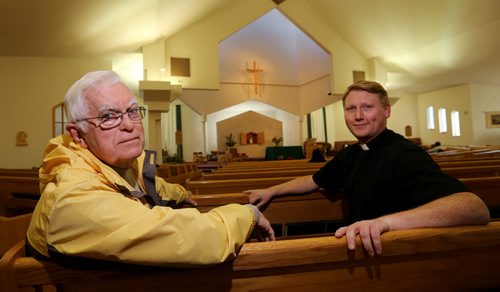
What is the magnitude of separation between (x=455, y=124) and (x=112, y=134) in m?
16.0

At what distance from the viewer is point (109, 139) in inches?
42.7

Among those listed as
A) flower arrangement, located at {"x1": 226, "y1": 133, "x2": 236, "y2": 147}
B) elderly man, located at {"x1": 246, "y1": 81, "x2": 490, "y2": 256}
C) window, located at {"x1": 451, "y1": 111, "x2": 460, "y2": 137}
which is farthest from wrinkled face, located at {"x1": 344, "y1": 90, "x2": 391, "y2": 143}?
window, located at {"x1": 451, "y1": 111, "x2": 460, "y2": 137}

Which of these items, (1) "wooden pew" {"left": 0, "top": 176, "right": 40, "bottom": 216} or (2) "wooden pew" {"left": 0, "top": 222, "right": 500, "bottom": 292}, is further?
(1) "wooden pew" {"left": 0, "top": 176, "right": 40, "bottom": 216}

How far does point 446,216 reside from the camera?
95 cm

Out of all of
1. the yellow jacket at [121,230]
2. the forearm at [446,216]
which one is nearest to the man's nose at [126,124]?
the yellow jacket at [121,230]

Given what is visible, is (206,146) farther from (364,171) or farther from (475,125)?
(364,171)

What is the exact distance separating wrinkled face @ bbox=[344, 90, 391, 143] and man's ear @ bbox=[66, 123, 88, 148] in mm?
1220

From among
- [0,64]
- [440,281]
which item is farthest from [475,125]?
[0,64]

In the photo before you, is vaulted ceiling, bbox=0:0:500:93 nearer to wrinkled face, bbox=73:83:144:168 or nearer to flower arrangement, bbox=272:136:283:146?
flower arrangement, bbox=272:136:283:146

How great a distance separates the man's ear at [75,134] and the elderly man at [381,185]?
85 centimetres

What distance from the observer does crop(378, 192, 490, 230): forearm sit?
94cm

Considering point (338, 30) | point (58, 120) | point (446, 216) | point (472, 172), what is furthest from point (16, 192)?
point (338, 30)

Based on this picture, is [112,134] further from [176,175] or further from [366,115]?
[176,175]

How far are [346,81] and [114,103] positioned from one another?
1127 cm
